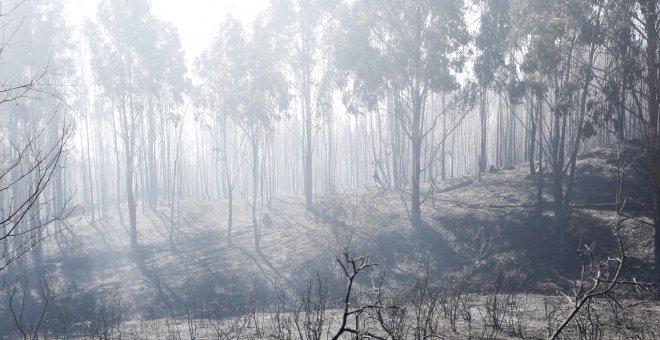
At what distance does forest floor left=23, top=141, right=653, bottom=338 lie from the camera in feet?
60.5

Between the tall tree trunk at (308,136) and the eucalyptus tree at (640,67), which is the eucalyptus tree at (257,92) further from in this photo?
the eucalyptus tree at (640,67)

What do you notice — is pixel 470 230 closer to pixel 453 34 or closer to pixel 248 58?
pixel 453 34

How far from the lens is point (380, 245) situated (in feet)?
71.6

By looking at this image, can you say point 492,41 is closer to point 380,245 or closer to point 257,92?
point 380,245

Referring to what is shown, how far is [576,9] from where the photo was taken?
16.9 metres

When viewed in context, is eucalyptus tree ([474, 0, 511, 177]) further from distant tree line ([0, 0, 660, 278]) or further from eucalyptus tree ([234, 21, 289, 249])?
eucalyptus tree ([234, 21, 289, 249])

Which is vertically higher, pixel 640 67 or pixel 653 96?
pixel 640 67

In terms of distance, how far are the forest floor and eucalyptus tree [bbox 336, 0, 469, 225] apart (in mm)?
2459

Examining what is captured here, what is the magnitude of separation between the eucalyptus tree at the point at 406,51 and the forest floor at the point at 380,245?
2459 mm

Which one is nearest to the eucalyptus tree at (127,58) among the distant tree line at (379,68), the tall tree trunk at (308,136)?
the distant tree line at (379,68)

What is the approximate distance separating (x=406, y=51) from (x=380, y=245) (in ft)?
25.4

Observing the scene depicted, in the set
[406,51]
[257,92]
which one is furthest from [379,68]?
Result: [257,92]

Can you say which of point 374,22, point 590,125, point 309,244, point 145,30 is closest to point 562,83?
point 590,125

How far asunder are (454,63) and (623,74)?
7754 mm
